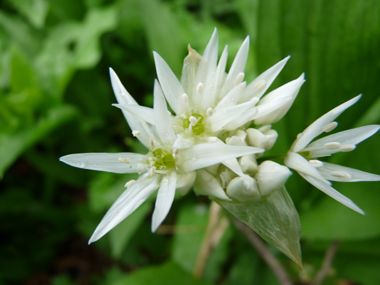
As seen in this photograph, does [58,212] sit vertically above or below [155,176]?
below

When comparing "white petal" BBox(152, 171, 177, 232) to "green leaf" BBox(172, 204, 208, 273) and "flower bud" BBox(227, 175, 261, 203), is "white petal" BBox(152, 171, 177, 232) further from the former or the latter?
"green leaf" BBox(172, 204, 208, 273)

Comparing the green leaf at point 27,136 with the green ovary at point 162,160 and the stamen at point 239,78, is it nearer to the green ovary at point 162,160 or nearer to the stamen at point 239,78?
the green ovary at point 162,160

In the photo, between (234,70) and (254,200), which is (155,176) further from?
(234,70)

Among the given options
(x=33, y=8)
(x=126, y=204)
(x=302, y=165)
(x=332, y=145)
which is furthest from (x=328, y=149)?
(x=33, y=8)

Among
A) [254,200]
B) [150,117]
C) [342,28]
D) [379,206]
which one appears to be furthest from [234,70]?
[379,206]

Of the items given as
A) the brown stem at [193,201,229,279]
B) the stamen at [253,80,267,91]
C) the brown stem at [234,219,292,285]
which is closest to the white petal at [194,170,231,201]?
the stamen at [253,80,267,91]

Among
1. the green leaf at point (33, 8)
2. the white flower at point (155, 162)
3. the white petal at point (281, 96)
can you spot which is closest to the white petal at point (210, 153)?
the white flower at point (155, 162)
